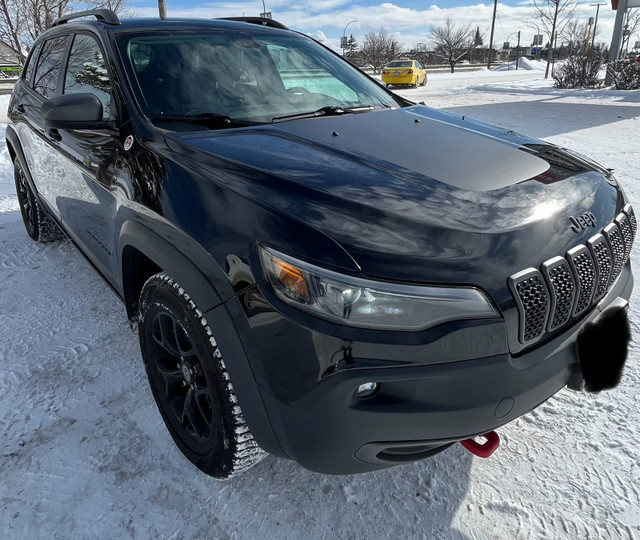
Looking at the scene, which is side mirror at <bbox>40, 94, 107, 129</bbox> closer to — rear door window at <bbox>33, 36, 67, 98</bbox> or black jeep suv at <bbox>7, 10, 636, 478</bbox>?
black jeep suv at <bbox>7, 10, 636, 478</bbox>

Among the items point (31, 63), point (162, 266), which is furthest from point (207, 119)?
point (31, 63)

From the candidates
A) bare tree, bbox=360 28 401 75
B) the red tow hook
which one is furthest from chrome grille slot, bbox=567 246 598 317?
bare tree, bbox=360 28 401 75

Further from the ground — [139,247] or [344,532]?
[139,247]

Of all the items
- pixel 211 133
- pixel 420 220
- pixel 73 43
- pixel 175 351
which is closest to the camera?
pixel 420 220

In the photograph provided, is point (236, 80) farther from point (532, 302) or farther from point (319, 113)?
point (532, 302)

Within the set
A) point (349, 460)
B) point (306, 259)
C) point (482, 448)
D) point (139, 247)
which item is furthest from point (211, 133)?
point (482, 448)

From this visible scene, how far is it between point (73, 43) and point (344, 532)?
2915 mm

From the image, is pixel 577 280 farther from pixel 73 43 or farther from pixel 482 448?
pixel 73 43

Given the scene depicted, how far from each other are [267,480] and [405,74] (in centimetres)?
2300

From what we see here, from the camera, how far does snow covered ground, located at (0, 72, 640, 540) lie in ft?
5.60

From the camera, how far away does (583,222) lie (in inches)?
65.0

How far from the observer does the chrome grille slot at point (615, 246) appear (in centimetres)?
174

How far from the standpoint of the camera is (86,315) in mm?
3041

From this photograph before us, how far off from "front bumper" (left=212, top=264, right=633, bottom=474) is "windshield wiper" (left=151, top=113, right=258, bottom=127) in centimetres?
100
